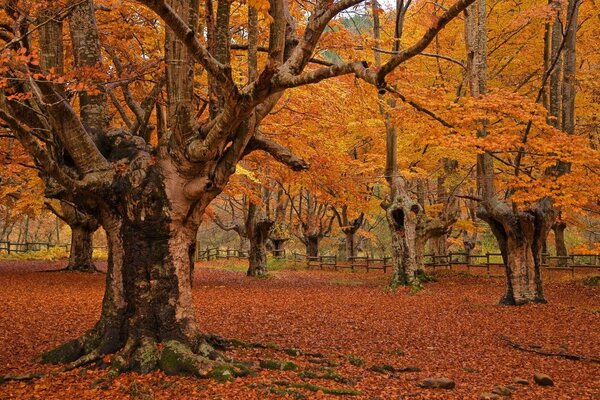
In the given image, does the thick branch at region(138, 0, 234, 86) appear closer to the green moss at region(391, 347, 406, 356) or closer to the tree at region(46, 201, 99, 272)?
the green moss at region(391, 347, 406, 356)

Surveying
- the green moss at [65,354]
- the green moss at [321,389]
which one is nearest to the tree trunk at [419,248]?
the green moss at [321,389]

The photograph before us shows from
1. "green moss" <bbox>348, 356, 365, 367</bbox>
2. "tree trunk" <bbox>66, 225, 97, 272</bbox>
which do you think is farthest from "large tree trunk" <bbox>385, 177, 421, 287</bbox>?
"tree trunk" <bbox>66, 225, 97, 272</bbox>

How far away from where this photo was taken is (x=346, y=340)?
8117mm

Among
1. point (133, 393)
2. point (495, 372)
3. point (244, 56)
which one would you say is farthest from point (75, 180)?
point (244, 56)

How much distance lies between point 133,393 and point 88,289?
1000 cm

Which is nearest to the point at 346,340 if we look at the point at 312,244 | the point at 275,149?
the point at 275,149

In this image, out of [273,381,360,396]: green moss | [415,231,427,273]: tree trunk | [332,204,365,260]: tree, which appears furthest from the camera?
[332,204,365,260]: tree

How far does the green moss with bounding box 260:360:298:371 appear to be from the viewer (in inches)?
229

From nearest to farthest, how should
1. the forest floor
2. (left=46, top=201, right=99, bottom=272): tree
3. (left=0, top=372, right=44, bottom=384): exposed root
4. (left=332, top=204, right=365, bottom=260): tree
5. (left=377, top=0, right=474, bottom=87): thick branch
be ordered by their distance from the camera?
1. (left=377, top=0, right=474, bottom=87): thick branch
2. the forest floor
3. (left=0, top=372, right=44, bottom=384): exposed root
4. (left=46, top=201, right=99, bottom=272): tree
5. (left=332, top=204, right=365, bottom=260): tree

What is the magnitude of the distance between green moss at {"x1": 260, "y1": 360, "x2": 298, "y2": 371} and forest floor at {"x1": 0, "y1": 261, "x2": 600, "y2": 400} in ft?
0.48

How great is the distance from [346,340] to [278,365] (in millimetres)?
2511

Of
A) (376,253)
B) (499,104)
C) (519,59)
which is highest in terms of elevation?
(519,59)

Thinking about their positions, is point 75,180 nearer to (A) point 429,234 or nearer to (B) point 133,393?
(B) point 133,393

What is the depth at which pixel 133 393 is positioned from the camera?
4789 mm
